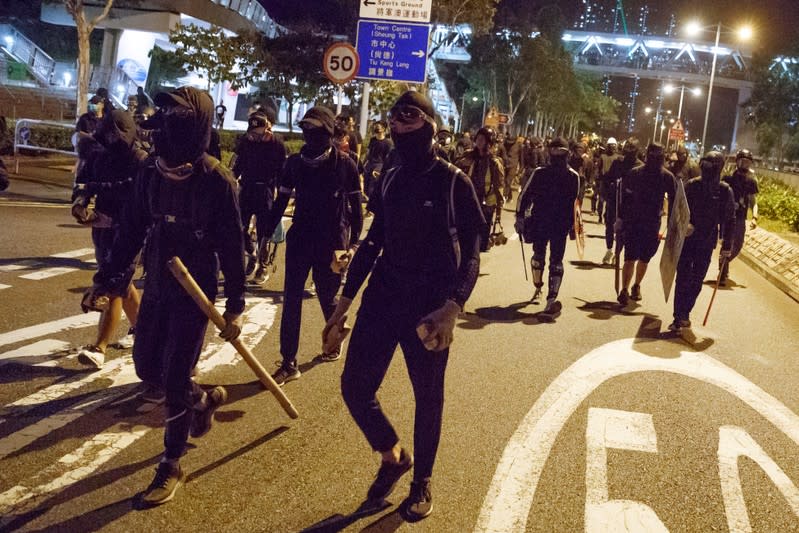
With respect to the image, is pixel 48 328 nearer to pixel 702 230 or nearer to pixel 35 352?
pixel 35 352

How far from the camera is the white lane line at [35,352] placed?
621 cm

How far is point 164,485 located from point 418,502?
3.94 ft

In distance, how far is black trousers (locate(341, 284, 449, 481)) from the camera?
394cm

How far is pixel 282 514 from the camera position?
3975 millimetres

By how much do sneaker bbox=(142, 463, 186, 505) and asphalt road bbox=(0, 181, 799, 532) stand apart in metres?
A: 0.06

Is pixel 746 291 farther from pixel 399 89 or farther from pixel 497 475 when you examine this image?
pixel 399 89

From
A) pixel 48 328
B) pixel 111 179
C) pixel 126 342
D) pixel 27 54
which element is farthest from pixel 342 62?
pixel 27 54

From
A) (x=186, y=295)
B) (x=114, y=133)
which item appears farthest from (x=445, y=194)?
(x=114, y=133)

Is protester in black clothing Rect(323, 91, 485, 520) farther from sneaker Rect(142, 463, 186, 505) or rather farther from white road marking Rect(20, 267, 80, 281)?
white road marking Rect(20, 267, 80, 281)

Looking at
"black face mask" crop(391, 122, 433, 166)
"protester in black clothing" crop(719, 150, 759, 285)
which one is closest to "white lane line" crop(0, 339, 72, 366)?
"black face mask" crop(391, 122, 433, 166)

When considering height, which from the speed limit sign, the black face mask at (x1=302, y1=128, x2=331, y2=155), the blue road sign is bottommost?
the black face mask at (x1=302, y1=128, x2=331, y2=155)

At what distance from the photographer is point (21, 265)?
967 centimetres

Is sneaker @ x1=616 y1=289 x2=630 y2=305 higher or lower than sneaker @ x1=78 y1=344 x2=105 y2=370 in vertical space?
higher

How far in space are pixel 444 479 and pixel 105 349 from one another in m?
3.17
